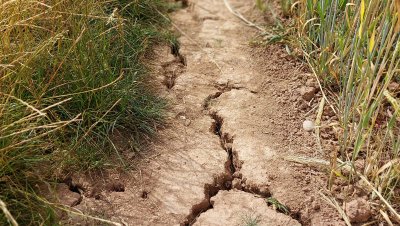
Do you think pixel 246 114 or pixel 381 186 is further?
pixel 246 114

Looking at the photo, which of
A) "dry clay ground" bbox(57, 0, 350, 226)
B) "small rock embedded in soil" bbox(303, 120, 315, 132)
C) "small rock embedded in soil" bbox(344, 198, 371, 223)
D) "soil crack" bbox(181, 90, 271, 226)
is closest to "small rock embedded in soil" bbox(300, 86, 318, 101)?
"dry clay ground" bbox(57, 0, 350, 226)

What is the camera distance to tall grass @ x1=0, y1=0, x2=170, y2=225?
6.81 feet

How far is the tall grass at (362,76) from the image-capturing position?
2.23m

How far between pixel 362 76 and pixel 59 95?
1197 mm

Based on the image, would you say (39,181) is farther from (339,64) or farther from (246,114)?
(339,64)

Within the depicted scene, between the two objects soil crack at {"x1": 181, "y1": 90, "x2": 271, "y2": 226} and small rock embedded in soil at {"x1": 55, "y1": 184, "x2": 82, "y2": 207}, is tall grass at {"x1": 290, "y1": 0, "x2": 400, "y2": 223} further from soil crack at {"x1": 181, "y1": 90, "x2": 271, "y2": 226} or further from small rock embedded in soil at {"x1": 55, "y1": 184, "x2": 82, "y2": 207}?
small rock embedded in soil at {"x1": 55, "y1": 184, "x2": 82, "y2": 207}

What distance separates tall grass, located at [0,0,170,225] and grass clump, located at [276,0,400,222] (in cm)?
81

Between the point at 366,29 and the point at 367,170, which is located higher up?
the point at 366,29

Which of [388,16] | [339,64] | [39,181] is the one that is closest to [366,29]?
[388,16]

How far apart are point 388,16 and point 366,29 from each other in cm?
15

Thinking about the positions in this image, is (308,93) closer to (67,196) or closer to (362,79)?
(362,79)

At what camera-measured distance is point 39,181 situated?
218 cm

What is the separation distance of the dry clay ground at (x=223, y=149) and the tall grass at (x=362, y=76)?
137mm

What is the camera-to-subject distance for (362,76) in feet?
7.51
